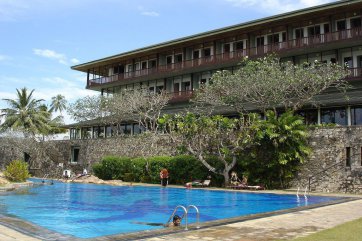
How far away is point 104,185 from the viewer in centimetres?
3108

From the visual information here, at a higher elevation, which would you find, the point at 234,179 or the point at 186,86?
the point at 186,86

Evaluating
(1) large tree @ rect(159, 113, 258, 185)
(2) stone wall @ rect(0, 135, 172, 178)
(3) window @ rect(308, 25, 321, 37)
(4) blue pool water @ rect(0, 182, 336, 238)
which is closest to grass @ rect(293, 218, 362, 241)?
(4) blue pool water @ rect(0, 182, 336, 238)

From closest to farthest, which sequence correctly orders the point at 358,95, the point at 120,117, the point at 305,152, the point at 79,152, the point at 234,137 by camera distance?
1. the point at 305,152
2. the point at 234,137
3. the point at 358,95
4. the point at 120,117
5. the point at 79,152

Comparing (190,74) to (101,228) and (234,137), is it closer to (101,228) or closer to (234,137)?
(234,137)

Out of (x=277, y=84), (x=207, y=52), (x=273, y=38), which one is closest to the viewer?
(x=277, y=84)

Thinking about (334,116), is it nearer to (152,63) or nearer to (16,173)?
(152,63)

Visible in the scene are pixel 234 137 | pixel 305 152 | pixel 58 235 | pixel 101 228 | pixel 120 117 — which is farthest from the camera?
pixel 120 117

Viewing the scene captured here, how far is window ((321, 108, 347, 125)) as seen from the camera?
91.7ft

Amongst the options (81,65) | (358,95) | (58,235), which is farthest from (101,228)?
(81,65)

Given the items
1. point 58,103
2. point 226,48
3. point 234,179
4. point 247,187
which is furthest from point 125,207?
point 58,103

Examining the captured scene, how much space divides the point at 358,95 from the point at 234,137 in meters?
9.27

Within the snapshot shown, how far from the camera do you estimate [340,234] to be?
8.93 metres

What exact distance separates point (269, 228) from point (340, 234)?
1.91m

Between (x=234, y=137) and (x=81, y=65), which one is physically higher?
(x=81, y=65)
